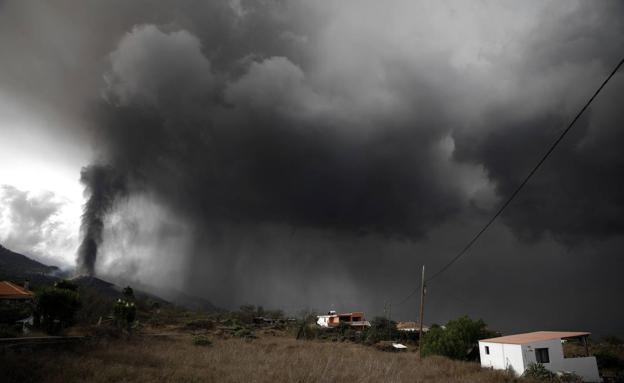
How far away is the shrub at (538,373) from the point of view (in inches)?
1091

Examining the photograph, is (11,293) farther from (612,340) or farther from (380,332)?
(612,340)

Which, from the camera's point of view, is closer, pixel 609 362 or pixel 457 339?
pixel 609 362

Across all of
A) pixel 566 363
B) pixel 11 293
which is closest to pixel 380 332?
pixel 566 363

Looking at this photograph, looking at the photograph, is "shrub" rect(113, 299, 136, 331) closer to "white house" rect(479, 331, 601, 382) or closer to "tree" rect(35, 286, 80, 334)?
"tree" rect(35, 286, 80, 334)

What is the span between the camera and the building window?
29781 mm

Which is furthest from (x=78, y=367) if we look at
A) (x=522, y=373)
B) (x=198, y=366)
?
(x=522, y=373)

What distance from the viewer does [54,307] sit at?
32.7 m

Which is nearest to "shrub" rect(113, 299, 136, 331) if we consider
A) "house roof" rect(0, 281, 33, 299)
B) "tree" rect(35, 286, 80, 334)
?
"tree" rect(35, 286, 80, 334)

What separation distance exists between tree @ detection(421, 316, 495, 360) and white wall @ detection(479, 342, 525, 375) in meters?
3.97

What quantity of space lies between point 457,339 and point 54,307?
44.3 metres

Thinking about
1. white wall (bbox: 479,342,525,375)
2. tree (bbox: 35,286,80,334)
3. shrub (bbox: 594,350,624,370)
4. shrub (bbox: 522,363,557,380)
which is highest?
shrub (bbox: 594,350,624,370)

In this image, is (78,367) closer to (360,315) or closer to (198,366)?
(198,366)

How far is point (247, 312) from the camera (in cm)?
10262

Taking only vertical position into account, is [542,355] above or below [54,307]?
above
